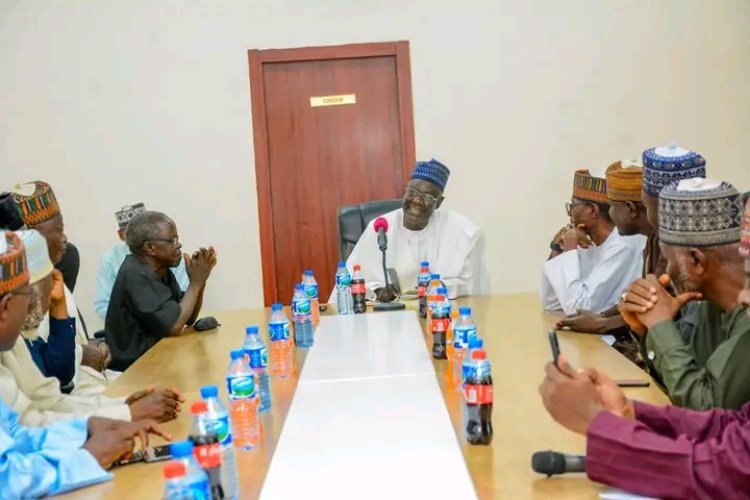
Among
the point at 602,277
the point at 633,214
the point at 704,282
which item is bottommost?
the point at 602,277

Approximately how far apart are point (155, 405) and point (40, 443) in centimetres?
43

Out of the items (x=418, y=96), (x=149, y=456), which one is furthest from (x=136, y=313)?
(x=418, y=96)

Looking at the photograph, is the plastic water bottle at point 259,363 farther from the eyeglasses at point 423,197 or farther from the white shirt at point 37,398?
the eyeglasses at point 423,197

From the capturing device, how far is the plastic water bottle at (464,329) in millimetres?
2399

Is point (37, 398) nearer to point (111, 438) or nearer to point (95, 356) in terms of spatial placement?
point (111, 438)

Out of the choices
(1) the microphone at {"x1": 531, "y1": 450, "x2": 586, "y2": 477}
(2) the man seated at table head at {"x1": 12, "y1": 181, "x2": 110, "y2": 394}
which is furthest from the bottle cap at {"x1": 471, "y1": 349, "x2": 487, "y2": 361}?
(2) the man seated at table head at {"x1": 12, "y1": 181, "x2": 110, "y2": 394}

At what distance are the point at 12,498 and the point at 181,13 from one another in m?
4.32

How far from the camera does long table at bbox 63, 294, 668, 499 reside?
5.66 ft

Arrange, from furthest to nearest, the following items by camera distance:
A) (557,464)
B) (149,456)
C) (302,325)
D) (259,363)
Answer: (302,325) → (259,363) → (149,456) → (557,464)

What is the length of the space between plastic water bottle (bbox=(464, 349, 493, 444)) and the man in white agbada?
0.89 metres

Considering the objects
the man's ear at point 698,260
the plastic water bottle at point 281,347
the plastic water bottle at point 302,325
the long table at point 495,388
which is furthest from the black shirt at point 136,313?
the man's ear at point 698,260

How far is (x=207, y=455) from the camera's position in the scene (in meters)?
1.57

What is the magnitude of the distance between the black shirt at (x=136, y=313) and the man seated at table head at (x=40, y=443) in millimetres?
1651

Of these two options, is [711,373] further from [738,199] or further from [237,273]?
[237,273]
